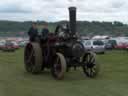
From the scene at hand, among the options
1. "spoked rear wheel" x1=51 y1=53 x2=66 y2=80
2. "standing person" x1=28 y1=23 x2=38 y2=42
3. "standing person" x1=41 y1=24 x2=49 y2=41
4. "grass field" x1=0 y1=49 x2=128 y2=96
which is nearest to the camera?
"grass field" x1=0 y1=49 x2=128 y2=96

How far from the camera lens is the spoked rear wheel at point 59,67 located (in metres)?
13.1

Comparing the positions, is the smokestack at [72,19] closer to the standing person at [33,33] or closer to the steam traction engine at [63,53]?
the steam traction engine at [63,53]

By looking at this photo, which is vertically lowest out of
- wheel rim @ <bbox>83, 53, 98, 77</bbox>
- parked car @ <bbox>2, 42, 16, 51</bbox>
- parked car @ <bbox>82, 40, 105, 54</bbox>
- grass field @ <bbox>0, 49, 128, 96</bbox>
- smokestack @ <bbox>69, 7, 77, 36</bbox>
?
parked car @ <bbox>2, 42, 16, 51</bbox>

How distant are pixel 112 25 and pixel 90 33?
11.3 meters

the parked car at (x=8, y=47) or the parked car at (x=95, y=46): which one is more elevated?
the parked car at (x=95, y=46)

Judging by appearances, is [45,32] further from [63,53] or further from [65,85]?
[65,85]

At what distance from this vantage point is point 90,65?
1439 cm

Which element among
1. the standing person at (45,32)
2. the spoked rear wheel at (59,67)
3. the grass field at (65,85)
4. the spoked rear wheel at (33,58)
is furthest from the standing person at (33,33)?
the spoked rear wheel at (59,67)

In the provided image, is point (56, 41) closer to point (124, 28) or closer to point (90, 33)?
point (90, 33)

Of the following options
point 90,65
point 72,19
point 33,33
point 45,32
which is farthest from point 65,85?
point 33,33

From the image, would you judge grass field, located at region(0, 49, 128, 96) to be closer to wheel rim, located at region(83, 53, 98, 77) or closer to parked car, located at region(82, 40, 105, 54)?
wheel rim, located at region(83, 53, 98, 77)

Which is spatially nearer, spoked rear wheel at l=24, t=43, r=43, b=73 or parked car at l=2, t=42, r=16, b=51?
spoked rear wheel at l=24, t=43, r=43, b=73

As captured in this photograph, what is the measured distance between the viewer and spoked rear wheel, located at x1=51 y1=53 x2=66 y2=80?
13.1m

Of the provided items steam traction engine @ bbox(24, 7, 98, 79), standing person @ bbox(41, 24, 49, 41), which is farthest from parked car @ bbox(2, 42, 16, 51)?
steam traction engine @ bbox(24, 7, 98, 79)
